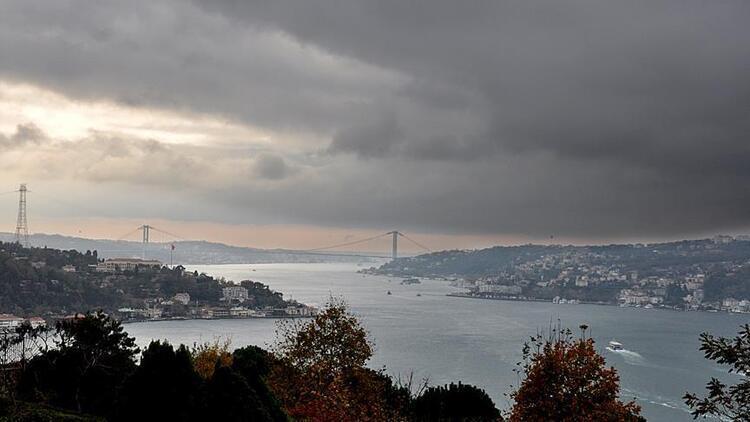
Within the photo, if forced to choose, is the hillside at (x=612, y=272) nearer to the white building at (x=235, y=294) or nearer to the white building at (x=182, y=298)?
the white building at (x=235, y=294)

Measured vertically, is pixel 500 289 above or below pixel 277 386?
above

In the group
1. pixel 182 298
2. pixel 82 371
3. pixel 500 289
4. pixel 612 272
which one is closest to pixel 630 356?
pixel 82 371

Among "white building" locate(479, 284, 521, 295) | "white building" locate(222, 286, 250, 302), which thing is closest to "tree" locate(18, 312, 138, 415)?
"white building" locate(222, 286, 250, 302)

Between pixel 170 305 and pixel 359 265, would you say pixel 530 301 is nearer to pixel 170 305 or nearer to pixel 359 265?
pixel 170 305

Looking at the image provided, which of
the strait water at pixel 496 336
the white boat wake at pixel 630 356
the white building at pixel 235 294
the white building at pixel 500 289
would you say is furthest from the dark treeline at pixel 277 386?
the white building at pixel 500 289

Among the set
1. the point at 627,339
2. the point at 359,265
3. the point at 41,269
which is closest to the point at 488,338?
the point at 627,339

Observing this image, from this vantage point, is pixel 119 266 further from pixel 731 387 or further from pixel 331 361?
pixel 731 387
